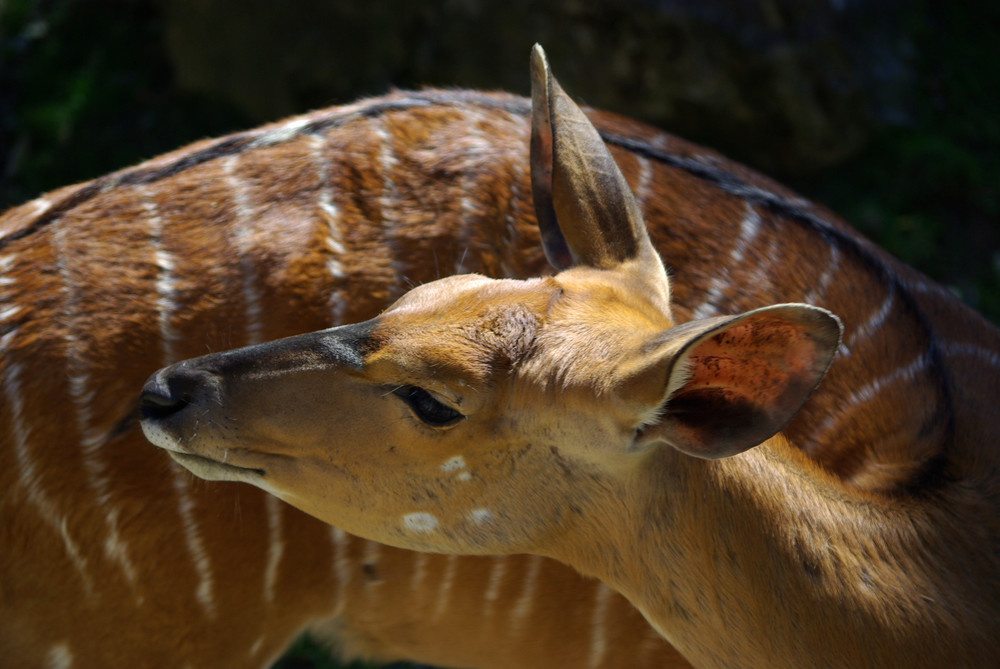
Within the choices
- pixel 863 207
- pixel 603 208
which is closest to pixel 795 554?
pixel 603 208

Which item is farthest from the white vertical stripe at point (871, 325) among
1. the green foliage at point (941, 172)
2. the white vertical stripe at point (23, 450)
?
the green foliage at point (941, 172)

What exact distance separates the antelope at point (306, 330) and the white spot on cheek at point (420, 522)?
0.49 meters

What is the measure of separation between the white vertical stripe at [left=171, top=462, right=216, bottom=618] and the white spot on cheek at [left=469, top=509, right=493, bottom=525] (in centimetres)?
76

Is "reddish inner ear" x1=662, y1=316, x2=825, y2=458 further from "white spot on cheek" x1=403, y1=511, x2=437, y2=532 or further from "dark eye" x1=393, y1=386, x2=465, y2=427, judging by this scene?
"white spot on cheek" x1=403, y1=511, x2=437, y2=532

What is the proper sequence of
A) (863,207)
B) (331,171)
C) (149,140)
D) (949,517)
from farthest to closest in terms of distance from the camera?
(149,140)
(863,207)
(331,171)
(949,517)

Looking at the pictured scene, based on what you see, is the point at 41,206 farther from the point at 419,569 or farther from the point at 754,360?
the point at 754,360

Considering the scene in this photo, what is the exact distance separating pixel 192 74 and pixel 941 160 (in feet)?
12.6

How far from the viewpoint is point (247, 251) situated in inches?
99.6

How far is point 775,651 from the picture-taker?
6.55 feet

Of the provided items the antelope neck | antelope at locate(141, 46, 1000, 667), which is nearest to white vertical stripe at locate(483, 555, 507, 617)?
antelope at locate(141, 46, 1000, 667)

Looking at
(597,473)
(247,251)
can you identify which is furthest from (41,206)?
(597,473)

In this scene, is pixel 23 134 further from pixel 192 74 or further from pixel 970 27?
pixel 970 27

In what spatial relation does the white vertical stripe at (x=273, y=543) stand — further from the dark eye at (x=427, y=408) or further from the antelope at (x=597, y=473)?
the dark eye at (x=427, y=408)

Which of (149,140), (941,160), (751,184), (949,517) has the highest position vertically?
(751,184)
